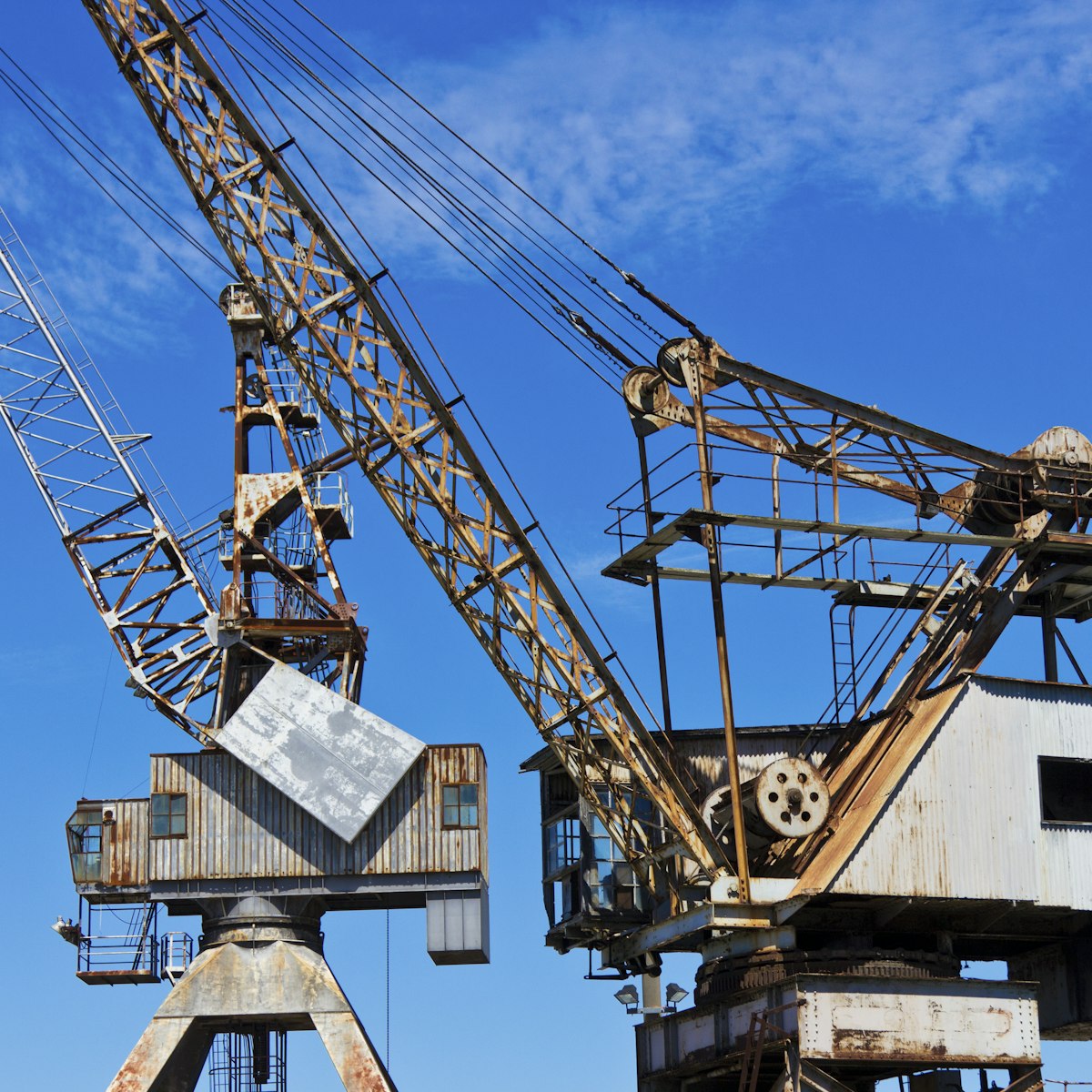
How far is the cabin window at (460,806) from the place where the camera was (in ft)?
148

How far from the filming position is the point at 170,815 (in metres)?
Answer: 45.1

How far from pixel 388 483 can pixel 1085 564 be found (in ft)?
49.8

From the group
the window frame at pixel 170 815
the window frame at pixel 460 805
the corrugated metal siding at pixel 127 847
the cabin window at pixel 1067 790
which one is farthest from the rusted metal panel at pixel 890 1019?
the corrugated metal siding at pixel 127 847

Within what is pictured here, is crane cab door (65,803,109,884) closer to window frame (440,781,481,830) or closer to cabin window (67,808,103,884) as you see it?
cabin window (67,808,103,884)

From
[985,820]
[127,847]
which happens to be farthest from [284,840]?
[985,820]

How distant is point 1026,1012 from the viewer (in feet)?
137

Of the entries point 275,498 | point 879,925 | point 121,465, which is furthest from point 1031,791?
point 121,465

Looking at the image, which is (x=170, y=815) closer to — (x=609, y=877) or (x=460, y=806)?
(x=460, y=806)

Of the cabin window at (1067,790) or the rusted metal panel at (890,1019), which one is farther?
the cabin window at (1067,790)

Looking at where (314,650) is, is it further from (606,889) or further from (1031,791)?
(1031,791)

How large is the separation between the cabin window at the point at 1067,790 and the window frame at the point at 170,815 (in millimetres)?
18172

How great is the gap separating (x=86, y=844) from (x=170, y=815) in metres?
1.97

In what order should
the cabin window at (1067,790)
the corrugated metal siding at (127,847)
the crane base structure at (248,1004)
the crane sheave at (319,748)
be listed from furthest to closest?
the corrugated metal siding at (127,847) → the crane sheave at (319,748) → the cabin window at (1067,790) → the crane base structure at (248,1004)

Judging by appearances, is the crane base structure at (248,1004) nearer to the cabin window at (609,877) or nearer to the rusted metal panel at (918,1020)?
the cabin window at (609,877)
